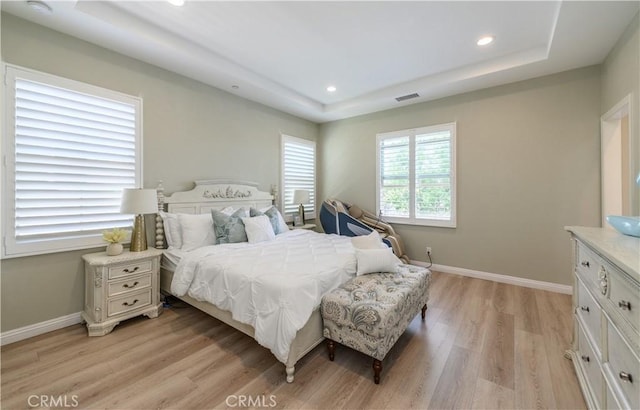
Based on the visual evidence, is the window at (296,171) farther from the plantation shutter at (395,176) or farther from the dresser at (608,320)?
the dresser at (608,320)

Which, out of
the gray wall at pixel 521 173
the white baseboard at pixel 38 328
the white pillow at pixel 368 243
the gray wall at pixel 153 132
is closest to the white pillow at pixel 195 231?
the gray wall at pixel 153 132

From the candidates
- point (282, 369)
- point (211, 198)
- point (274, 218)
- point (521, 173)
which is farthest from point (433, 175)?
point (282, 369)

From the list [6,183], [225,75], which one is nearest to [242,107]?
[225,75]

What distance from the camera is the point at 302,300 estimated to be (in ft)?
5.98

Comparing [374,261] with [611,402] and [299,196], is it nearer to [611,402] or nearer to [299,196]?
[611,402]

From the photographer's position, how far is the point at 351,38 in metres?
2.76

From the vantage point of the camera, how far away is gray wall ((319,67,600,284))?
3.16 metres

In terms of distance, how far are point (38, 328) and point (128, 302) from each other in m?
0.74

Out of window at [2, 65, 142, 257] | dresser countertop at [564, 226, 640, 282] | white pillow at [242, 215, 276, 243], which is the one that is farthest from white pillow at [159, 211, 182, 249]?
dresser countertop at [564, 226, 640, 282]

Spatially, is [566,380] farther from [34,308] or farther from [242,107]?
[242,107]

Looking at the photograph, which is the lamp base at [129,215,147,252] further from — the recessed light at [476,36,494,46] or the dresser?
the recessed light at [476,36,494,46]

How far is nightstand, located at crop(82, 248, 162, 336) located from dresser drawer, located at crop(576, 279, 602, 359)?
3400 mm

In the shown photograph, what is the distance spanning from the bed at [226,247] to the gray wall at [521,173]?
2.09 metres

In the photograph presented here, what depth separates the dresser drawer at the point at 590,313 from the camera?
135cm
